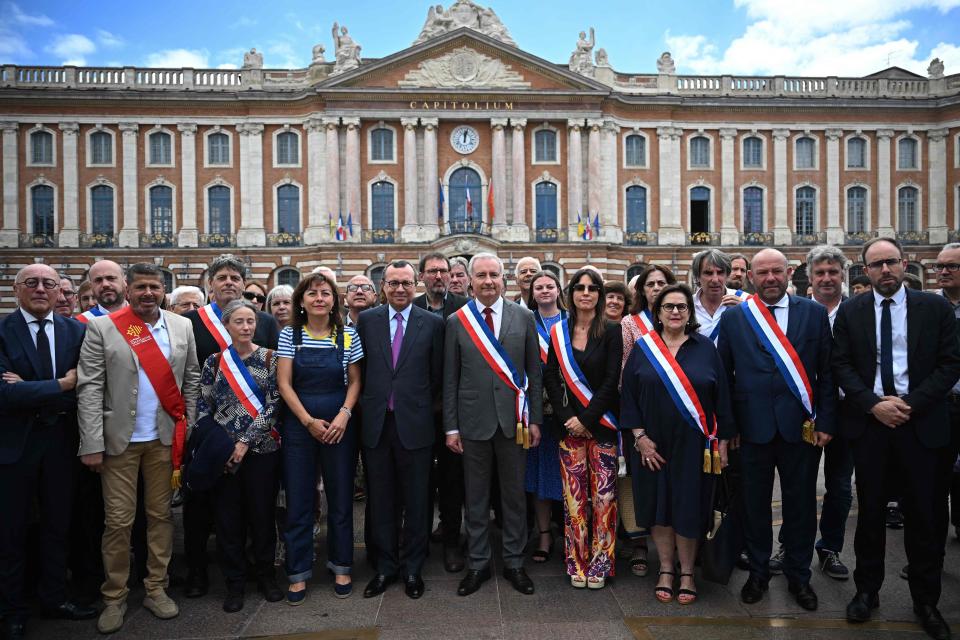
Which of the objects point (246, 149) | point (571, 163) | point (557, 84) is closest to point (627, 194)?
point (571, 163)

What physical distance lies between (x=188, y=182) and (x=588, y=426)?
91.6 feet

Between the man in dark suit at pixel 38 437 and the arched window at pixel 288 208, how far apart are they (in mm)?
24692

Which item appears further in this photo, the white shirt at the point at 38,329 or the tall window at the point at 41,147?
the tall window at the point at 41,147

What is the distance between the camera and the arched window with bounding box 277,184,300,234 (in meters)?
27.9

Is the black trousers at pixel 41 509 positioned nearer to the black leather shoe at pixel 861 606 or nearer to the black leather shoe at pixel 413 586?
the black leather shoe at pixel 413 586

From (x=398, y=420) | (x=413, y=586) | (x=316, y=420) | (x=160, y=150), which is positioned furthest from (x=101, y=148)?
(x=413, y=586)

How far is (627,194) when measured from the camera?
28969mm

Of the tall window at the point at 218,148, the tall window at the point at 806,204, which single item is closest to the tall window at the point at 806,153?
the tall window at the point at 806,204

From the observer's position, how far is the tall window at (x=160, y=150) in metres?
27.9

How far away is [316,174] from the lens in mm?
27500

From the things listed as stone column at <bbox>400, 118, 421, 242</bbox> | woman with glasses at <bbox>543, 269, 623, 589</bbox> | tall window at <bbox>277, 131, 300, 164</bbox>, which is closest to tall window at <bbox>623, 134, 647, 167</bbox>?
stone column at <bbox>400, 118, 421, 242</bbox>

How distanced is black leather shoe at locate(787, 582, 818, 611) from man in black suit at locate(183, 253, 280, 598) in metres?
4.29

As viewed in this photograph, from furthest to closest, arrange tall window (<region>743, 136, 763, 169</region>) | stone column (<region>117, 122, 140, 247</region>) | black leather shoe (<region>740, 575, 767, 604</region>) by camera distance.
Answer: tall window (<region>743, 136, 763, 169</region>) < stone column (<region>117, 122, 140, 247</region>) < black leather shoe (<region>740, 575, 767, 604</region>)

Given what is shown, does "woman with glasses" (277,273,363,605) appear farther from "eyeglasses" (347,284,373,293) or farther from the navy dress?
the navy dress
